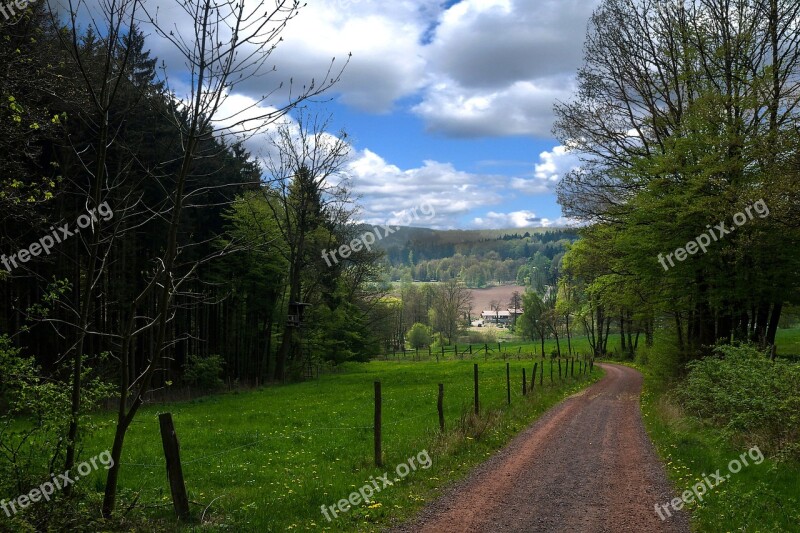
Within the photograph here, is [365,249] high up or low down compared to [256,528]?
up

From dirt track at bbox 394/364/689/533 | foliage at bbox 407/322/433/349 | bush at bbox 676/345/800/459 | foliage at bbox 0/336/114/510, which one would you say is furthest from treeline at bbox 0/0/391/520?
foliage at bbox 407/322/433/349

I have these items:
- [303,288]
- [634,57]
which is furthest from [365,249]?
[634,57]

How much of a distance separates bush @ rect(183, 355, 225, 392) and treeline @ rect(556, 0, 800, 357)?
21.6 metres

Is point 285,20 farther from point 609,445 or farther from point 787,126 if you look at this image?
point 787,126

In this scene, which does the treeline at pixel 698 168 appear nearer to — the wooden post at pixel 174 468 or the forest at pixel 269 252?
the forest at pixel 269 252

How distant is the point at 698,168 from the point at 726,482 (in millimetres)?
12927

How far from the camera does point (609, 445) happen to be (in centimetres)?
1334

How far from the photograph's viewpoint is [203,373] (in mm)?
30188

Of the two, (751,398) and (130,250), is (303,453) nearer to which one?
(751,398)

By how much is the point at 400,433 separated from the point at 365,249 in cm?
2732

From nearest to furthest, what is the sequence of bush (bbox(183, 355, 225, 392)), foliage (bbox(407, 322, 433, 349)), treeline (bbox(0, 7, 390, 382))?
treeline (bbox(0, 7, 390, 382)), bush (bbox(183, 355, 225, 392)), foliage (bbox(407, 322, 433, 349))

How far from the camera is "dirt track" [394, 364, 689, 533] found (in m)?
7.71
